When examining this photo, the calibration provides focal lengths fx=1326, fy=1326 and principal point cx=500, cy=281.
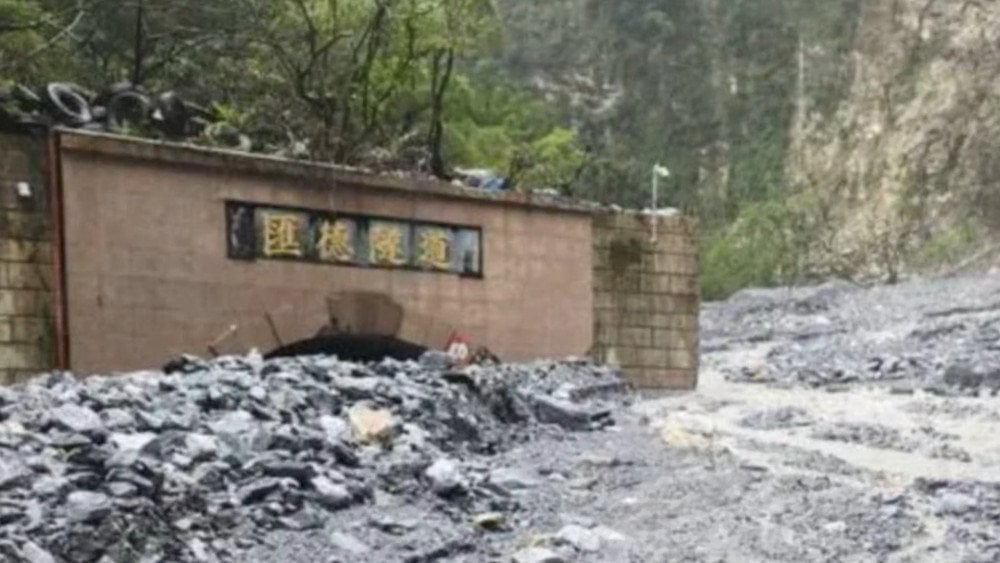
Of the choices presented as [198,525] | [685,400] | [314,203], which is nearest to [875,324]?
[685,400]

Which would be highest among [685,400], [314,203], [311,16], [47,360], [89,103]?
[311,16]

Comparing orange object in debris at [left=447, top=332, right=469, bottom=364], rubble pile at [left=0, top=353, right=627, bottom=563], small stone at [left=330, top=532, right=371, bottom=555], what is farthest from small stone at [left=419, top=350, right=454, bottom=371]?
small stone at [left=330, top=532, right=371, bottom=555]

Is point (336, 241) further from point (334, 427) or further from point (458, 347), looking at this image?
point (334, 427)

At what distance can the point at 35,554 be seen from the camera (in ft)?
17.8

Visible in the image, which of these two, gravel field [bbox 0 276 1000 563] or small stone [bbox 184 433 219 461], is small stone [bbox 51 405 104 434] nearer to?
gravel field [bbox 0 276 1000 563]

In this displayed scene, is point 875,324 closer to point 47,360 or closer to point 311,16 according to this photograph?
point 311,16

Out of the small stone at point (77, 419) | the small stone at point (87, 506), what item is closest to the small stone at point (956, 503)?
the small stone at point (87, 506)

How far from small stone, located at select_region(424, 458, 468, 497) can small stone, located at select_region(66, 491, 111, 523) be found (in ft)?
6.28

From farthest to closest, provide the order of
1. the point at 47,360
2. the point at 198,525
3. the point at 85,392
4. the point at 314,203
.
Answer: the point at 314,203, the point at 47,360, the point at 85,392, the point at 198,525

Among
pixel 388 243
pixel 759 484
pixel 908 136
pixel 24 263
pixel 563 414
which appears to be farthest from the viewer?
pixel 908 136

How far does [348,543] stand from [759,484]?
2.71m

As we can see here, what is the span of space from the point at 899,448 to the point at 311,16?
846 centimetres

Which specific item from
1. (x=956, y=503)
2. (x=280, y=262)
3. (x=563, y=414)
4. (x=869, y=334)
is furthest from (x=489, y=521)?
(x=869, y=334)

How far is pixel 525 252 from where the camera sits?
12977 mm
